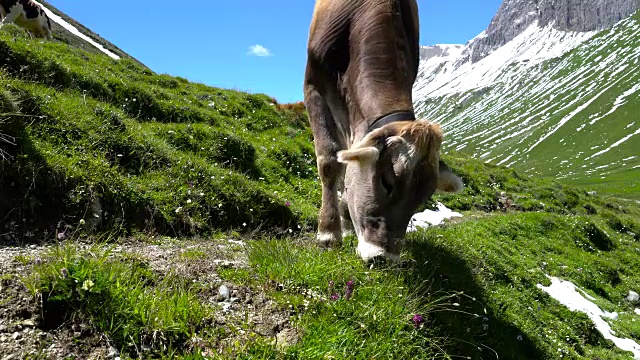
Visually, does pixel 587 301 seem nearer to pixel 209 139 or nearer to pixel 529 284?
pixel 529 284

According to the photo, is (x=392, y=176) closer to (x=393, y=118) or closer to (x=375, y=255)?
(x=393, y=118)

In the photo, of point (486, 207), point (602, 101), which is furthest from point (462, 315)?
point (602, 101)

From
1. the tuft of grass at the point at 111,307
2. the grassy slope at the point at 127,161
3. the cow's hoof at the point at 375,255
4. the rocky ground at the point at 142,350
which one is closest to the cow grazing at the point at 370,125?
the cow's hoof at the point at 375,255

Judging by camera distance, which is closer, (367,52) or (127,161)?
(367,52)

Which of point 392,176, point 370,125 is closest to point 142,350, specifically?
point 392,176

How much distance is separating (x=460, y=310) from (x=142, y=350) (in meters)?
3.94

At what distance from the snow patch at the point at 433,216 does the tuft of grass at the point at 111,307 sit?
8705 millimetres

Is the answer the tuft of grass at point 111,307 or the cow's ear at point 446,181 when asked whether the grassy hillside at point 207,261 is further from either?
the cow's ear at point 446,181

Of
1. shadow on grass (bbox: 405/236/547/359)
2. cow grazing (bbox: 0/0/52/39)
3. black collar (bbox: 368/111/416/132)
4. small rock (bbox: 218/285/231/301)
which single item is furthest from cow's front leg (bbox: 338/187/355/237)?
cow grazing (bbox: 0/0/52/39)

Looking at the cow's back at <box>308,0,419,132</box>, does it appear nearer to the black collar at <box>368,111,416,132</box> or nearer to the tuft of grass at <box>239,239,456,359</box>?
the black collar at <box>368,111,416,132</box>

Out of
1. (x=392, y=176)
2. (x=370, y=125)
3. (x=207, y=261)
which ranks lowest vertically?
(x=207, y=261)

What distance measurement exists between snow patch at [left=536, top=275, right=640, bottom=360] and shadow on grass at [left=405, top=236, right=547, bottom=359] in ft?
11.3

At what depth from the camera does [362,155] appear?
541 cm

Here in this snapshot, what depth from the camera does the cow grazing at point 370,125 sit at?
5449 millimetres
